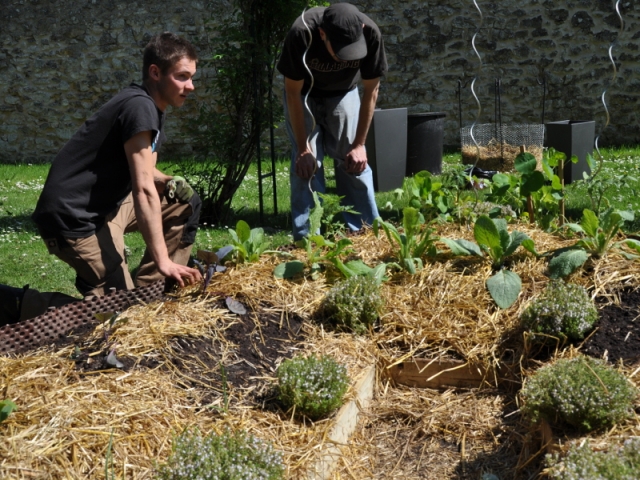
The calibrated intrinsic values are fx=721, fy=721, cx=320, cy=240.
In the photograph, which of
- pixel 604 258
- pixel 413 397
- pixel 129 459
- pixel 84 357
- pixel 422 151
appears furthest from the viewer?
pixel 422 151

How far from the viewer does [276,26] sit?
6254mm

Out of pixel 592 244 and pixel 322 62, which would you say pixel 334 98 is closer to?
pixel 322 62

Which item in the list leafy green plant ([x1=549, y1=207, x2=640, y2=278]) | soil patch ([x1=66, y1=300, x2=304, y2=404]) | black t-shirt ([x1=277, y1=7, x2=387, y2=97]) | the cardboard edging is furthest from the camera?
black t-shirt ([x1=277, y1=7, x2=387, y2=97])

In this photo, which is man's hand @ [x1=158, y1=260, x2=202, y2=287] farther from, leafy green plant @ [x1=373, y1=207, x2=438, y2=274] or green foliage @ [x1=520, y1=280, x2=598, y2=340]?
green foliage @ [x1=520, y1=280, x2=598, y2=340]

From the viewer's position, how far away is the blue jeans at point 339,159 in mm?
Result: 4617

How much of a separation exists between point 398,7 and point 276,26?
5791mm

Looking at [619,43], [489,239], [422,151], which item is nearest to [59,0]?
[422,151]

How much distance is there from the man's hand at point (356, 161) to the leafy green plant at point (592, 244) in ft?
Result: 5.12

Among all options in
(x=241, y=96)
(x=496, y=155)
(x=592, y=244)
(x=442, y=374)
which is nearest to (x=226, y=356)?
(x=442, y=374)

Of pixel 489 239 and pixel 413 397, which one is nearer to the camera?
pixel 413 397

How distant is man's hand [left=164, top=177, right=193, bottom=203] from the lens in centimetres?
380

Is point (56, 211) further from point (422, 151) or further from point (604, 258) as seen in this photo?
point (422, 151)

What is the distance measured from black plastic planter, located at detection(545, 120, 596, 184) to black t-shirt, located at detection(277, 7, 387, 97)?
358 cm

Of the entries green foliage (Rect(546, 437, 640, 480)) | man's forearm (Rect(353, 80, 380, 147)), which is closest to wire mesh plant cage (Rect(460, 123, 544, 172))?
man's forearm (Rect(353, 80, 380, 147))
